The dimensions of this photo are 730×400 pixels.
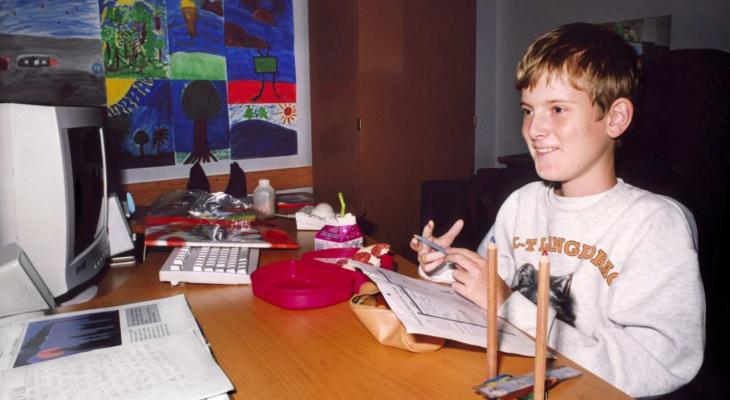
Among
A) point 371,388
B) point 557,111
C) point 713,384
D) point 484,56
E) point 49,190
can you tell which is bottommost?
point 713,384

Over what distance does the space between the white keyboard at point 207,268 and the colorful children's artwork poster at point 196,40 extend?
50.9 inches

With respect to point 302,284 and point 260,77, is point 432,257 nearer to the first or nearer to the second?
point 302,284

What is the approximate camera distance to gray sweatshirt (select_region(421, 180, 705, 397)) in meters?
0.85

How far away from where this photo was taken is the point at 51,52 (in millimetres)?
1988

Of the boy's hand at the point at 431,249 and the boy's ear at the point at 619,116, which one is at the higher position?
the boy's ear at the point at 619,116

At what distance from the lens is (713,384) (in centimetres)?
100

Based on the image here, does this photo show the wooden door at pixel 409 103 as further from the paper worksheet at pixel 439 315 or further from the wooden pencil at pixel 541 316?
the wooden pencil at pixel 541 316

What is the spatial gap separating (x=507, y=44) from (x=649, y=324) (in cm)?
262

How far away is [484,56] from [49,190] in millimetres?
2703

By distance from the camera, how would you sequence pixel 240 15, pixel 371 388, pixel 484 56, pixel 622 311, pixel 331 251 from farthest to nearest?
1. pixel 484 56
2. pixel 240 15
3. pixel 331 251
4. pixel 622 311
5. pixel 371 388

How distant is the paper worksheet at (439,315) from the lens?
76 cm

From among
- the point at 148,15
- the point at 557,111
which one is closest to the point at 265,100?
the point at 148,15

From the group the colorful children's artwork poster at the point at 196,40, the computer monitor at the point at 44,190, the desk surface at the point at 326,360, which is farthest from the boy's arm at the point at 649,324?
the colorful children's artwork poster at the point at 196,40

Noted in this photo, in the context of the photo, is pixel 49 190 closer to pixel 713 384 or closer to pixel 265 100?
pixel 713 384
